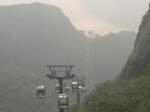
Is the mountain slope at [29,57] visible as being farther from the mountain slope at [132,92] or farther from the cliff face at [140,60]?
the mountain slope at [132,92]

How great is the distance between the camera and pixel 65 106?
2541 cm

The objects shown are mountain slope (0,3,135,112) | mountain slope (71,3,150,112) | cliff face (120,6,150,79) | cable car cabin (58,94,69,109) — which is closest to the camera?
cable car cabin (58,94,69,109)

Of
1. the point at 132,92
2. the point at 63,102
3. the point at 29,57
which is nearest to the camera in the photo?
the point at 63,102

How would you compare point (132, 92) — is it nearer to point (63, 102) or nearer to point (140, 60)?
point (63, 102)

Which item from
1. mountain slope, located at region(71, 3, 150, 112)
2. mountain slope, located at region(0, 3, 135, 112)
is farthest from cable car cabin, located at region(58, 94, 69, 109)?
mountain slope, located at region(0, 3, 135, 112)

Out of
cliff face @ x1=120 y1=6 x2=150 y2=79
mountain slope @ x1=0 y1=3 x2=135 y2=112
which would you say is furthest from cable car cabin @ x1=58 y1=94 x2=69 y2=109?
Answer: mountain slope @ x1=0 y1=3 x2=135 y2=112

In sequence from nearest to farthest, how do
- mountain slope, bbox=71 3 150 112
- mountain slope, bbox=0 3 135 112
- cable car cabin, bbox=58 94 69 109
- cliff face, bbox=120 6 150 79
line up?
1. cable car cabin, bbox=58 94 69 109
2. mountain slope, bbox=71 3 150 112
3. cliff face, bbox=120 6 150 79
4. mountain slope, bbox=0 3 135 112

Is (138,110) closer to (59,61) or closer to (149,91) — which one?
(149,91)

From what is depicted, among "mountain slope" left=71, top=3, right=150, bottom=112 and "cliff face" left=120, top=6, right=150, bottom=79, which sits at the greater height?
"cliff face" left=120, top=6, right=150, bottom=79

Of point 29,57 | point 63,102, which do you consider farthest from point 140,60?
point 29,57

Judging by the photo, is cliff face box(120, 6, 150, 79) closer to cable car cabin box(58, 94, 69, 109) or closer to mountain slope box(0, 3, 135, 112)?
cable car cabin box(58, 94, 69, 109)

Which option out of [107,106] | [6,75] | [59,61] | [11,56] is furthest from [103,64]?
[107,106]

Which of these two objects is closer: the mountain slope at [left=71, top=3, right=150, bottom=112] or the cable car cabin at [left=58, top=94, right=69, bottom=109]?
the cable car cabin at [left=58, top=94, right=69, bottom=109]

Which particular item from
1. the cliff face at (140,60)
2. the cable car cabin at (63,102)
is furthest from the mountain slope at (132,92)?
the cable car cabin at (63,102)
